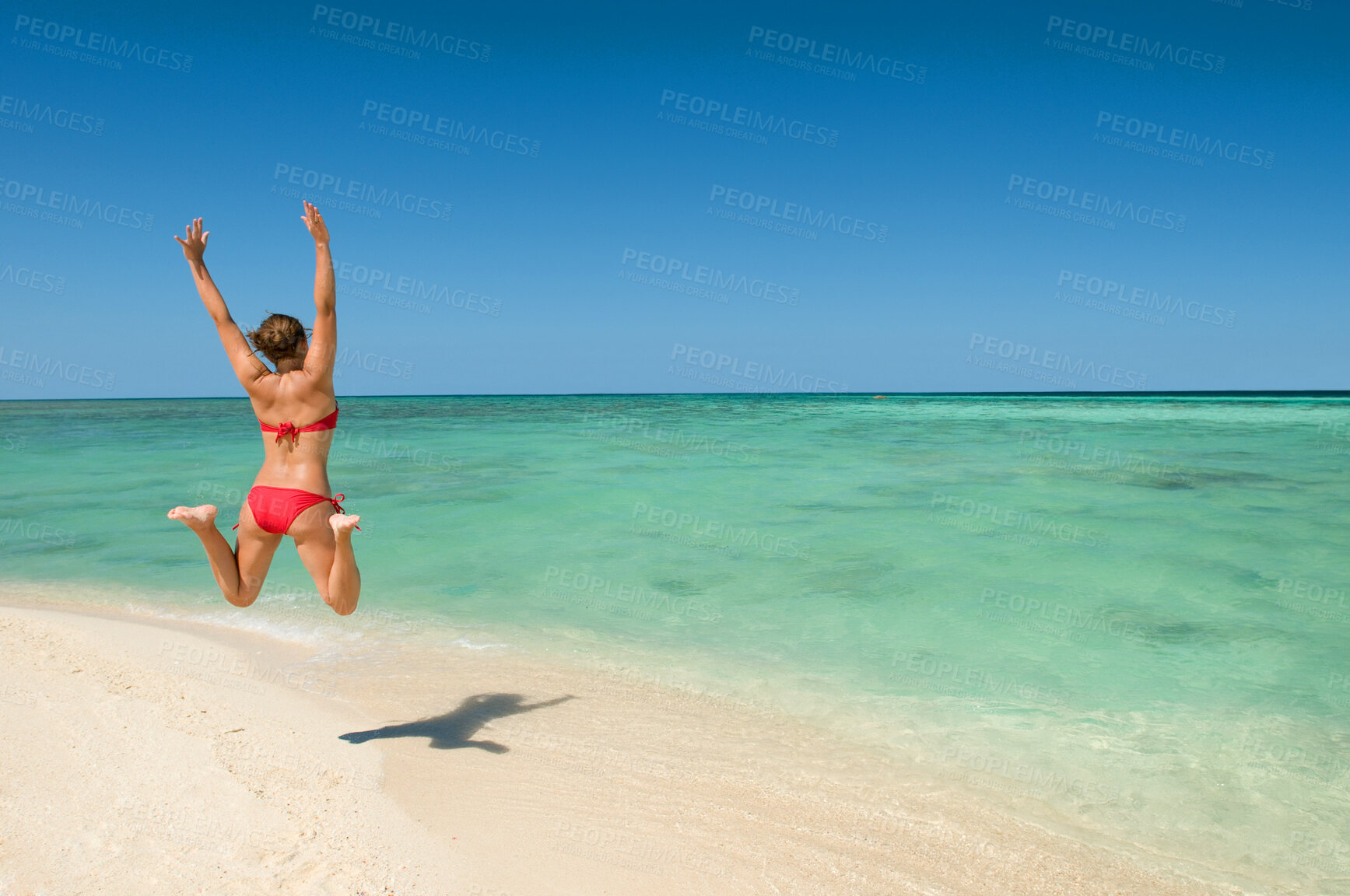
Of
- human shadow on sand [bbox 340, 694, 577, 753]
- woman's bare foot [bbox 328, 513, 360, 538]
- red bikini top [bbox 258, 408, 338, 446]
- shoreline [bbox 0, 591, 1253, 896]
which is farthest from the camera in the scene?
human shadow on sand [bbox 340, 694, 577, 753]

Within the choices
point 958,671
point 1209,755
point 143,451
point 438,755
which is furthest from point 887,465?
point 143,451

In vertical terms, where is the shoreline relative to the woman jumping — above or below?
below

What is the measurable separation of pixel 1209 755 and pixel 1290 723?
78cm

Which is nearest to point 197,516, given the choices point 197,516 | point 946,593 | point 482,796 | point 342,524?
point 197,516

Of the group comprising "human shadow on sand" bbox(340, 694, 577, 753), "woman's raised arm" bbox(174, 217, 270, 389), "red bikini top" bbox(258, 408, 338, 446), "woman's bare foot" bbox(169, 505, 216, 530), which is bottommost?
"human shadow on sand" bbox(340, 694, 577, 753)

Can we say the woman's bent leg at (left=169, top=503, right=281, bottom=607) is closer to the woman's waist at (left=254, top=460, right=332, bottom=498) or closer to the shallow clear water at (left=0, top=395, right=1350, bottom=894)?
the woman's waist at (left=254, top=460, right=332, bottom=498)

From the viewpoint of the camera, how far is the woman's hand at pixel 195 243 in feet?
10.6

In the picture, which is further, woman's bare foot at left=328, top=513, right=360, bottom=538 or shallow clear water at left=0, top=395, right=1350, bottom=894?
shallow clear water at left=0, top=395, right=1350, bottom=894

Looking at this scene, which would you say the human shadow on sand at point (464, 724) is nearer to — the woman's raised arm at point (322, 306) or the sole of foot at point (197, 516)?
the sole of foot at point (197, 516)

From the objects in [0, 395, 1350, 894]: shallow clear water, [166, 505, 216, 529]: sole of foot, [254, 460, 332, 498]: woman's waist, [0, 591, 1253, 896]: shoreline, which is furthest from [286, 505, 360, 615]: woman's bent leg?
[0, 395, 1350, 894]: shallow clear water

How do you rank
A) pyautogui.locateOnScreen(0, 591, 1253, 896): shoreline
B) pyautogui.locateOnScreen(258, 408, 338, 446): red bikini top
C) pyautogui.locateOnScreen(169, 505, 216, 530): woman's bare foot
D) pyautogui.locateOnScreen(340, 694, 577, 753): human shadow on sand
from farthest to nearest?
pyautogui.locateOnScreen(340, 694, 577, 753): human shadow on sand → pyautogui.locateOnScreen(258, 408, 338, 446): red bikini top → pyautogui.locateOnScreen(169, 505, 216, 530): woman's bare foot → pyautogui.locateOnScreen(0, 591, 1253, 896): shoreline

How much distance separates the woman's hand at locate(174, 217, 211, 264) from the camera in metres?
3.22

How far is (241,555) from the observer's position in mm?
3355

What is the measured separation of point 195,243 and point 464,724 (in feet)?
8.34
